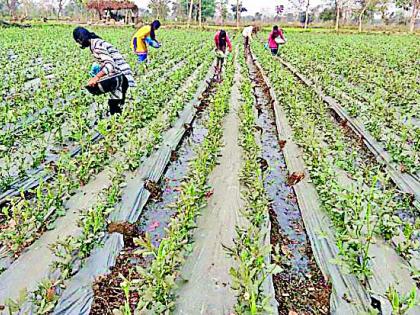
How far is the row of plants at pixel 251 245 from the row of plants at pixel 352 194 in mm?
570

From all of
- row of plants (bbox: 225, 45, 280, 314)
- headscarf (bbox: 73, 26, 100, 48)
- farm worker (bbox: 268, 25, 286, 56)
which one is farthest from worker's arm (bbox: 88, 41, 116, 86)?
farm worker (bbox: 268, 25, 286, 56)

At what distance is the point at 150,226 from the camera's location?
3.97 m

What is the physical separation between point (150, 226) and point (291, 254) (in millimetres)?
1295

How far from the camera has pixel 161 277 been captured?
263cm

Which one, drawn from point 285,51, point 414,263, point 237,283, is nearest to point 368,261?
point 414,263

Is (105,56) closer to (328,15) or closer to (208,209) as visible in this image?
(208,209)

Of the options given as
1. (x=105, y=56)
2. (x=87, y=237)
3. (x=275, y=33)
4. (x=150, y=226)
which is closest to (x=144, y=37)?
(x=105, y=56)

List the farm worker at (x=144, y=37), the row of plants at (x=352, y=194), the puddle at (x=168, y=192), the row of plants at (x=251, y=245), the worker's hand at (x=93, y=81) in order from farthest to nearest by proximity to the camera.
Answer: the farm worker at (x=144, y=37) < the worker's hand at (x=93, y=81) < the puddle at (x=168, y=192) < the row of plants at (x=352, y=194) < the row of plants at (x=251, y=245)

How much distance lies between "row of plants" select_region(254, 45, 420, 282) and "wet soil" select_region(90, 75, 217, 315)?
1426 mm

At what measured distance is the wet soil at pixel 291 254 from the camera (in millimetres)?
2939

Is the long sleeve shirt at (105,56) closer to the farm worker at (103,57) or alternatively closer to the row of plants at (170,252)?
the farm worker at (103,57)

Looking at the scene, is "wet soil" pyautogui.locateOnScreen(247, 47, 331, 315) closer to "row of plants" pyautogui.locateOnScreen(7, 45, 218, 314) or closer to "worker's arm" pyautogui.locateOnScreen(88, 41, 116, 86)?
"row of plants" pyautogui.locateOnScreen(7, 45, 218, 314)

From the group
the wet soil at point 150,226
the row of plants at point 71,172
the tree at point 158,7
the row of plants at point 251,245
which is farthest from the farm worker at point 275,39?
the tree at point 158,7

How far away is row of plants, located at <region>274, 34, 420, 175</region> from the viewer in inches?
224
